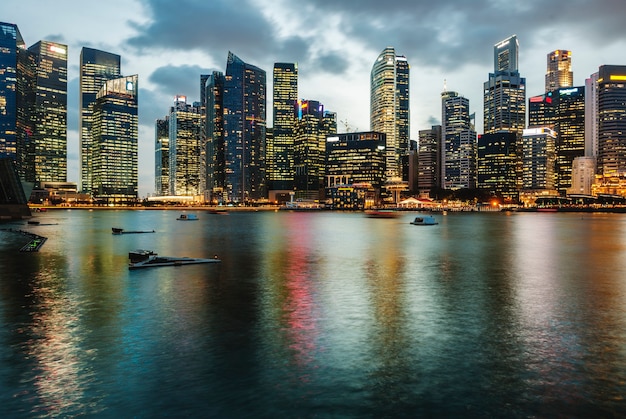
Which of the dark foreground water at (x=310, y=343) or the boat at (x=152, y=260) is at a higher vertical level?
the boat at (x=152, y=260)

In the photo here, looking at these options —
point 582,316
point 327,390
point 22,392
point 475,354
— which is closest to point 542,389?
point 475,354

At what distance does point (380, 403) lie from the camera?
15148mm

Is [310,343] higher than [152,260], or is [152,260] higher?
[152,260]

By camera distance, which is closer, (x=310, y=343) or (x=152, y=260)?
(x=310, y=343)

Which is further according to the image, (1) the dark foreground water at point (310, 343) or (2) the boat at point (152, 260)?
(2) the boat at point (152, 260)

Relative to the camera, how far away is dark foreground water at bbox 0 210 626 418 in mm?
15250

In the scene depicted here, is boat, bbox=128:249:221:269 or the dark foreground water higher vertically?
boat, bbox=128:249:221:269

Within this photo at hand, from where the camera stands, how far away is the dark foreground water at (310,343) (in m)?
15.2

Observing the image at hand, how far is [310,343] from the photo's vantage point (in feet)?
70.7

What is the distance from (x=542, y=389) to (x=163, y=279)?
101 feet

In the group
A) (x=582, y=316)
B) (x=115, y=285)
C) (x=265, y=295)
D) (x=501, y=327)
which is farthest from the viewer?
(x=115, y=285)

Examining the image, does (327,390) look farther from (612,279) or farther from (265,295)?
(612,279)

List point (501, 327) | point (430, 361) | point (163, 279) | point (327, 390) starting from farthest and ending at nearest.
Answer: point (163, 279)
point (501, 327)
point (430, 361)
point (327, 390)

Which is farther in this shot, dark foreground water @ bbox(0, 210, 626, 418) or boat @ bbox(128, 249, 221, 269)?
boat @ bbox(128, 249, 221, 269)
